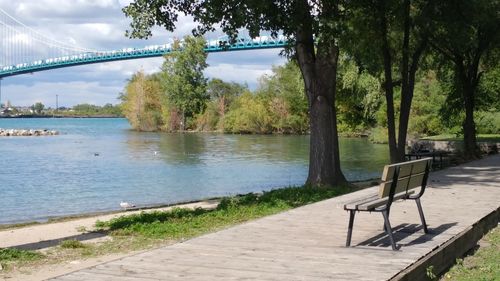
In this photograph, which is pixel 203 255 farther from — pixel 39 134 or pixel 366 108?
pixel 39 134

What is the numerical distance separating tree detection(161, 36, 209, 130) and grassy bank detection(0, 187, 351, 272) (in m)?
66.8

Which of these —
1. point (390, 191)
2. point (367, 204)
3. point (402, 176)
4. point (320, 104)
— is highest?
point (320, 104)

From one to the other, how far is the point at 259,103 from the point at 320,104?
63.1 m

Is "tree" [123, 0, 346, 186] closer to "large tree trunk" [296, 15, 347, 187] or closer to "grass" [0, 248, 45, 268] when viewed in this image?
"large tree trunk" [296, 15, 347, 187]

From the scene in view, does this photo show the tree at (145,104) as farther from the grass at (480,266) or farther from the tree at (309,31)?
the grass at (480,266)

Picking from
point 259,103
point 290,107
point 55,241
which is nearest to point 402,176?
point 55,241

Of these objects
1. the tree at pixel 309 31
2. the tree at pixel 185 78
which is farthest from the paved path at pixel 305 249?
the tree at pixel 185 78

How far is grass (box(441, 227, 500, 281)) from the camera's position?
5.93 meters

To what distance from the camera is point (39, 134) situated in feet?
252

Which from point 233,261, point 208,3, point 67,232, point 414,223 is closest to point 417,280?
point 233,261

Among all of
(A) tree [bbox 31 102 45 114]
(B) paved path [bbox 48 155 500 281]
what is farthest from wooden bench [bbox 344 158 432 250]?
(A) tree [bbox 31 102 45 114]

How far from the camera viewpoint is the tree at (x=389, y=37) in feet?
47.9

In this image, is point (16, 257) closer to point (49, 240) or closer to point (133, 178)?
point (49, 240)

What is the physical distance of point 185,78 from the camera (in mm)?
81375
